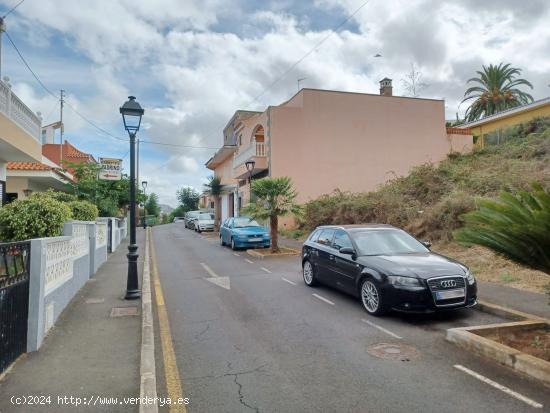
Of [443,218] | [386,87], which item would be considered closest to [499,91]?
[386,87]

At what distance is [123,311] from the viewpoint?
310 inches

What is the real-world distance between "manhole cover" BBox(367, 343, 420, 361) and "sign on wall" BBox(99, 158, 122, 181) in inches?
557

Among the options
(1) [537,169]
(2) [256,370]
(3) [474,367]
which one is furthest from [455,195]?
(2) [256,370]

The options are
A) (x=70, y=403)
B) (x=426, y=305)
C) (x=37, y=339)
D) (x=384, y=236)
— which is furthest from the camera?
(x=384, y=236)

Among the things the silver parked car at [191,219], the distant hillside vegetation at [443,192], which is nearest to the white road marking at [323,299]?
the distant hillside vegetation at [443,192]

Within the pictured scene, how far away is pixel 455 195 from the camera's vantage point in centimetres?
1481

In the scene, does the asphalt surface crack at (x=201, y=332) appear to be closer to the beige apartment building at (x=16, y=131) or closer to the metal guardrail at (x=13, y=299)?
the metal guardrail at (x=13, y=299)

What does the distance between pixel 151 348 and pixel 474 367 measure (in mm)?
4010

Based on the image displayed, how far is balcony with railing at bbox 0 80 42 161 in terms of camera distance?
36.0ft

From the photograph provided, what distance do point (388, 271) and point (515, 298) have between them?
2799 millimetres

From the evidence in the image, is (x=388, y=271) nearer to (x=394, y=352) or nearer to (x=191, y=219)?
(x=394, y=352)

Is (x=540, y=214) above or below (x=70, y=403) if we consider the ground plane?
above

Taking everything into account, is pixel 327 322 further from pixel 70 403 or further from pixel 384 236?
pixel 70 403

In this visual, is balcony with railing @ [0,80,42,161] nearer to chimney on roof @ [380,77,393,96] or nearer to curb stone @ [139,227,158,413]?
curb stone @ [139,227,158,413]
